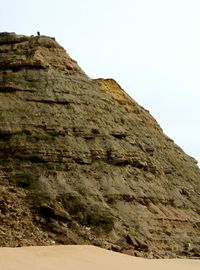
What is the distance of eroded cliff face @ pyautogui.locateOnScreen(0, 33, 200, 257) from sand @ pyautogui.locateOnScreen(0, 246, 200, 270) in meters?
3.23

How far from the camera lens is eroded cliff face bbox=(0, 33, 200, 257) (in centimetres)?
3591

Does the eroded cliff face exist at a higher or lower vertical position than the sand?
higher

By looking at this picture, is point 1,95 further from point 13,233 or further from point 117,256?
point 117,256

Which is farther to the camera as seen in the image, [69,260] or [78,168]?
[78,168]

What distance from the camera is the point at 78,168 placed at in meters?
40.1

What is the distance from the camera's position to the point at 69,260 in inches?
1057

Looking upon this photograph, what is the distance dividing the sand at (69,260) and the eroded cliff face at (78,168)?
10.6 ft

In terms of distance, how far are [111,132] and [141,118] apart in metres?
7.40

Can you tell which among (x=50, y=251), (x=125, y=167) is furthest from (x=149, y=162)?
(x=50, y=251)

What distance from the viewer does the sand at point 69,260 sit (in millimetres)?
24656

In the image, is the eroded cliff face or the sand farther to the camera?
the eroded cliff face

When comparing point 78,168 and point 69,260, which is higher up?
point 78,168

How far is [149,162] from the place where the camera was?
44719mm

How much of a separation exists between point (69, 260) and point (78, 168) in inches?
533
